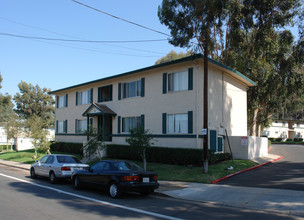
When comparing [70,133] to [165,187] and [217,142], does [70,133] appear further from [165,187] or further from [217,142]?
[165,187]

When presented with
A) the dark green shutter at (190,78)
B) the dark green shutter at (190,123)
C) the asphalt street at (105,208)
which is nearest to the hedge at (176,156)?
the dark green shutter at (190,123)

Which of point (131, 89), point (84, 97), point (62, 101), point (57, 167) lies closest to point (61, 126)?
point (62, 101)

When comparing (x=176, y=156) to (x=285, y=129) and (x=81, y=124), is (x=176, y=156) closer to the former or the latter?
(x=81, y=124)

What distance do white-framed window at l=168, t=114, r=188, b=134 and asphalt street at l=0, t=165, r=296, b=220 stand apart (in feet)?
27.2

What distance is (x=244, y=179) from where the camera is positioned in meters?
14.1

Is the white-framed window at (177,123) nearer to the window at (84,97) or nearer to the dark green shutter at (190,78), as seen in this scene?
the dark green shutter at (190,78)

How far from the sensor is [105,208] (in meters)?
8.62

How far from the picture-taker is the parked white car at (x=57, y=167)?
44.8 ft

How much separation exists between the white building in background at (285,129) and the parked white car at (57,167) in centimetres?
5901

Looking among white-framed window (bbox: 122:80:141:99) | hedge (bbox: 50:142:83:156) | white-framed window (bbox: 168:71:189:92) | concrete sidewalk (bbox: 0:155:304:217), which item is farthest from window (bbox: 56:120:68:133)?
concrete sidewalk (bbox: 0:155:304:217)

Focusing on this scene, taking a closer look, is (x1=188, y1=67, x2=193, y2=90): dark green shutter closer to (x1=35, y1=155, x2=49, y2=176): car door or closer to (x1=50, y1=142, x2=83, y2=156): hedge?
(x1=35, y1=155, x2=49, y2=176): car door

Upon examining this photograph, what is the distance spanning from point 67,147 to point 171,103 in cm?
1392

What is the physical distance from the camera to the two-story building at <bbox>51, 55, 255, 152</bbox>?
727 inches

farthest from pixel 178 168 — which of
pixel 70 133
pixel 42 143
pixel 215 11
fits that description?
pixel 70 133
